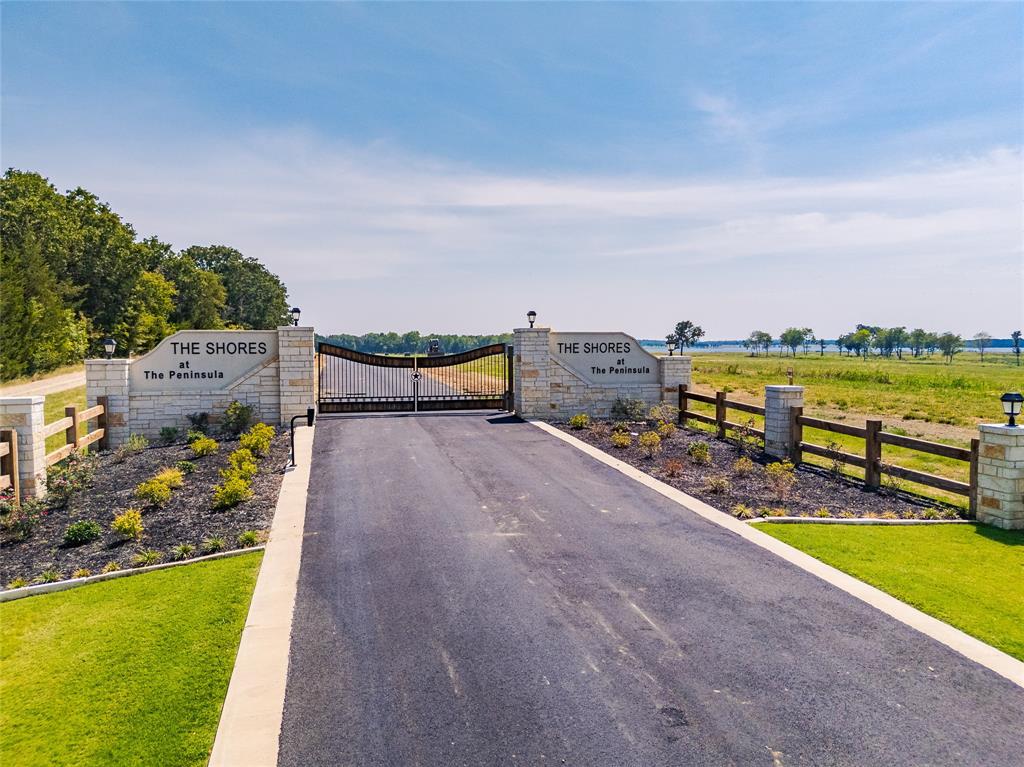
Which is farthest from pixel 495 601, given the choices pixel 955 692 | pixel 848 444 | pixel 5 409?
pixel 848 444

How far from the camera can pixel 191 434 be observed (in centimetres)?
1612

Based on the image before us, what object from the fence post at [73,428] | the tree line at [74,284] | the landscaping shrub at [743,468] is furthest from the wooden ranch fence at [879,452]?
the tree line at [74,284]

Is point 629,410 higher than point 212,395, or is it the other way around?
point 212,395

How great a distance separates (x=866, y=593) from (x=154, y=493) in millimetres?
10929

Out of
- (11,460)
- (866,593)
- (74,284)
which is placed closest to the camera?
(866,593)

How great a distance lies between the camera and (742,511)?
34.1 ft

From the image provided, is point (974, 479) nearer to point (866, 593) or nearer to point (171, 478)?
point (866, 593)

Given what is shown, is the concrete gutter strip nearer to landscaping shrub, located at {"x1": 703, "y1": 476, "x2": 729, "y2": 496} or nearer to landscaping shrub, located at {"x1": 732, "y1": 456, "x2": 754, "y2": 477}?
landscaping shrub, located at {"x1": 703, "y1": 476, "x2": 729, "y2": 496}

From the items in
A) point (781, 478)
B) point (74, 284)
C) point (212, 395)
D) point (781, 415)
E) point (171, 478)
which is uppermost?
point (74, 284)

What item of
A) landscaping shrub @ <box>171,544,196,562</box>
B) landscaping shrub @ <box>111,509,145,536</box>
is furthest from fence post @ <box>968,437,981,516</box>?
landscaping shrub @ <box>111,509,145,536</box>

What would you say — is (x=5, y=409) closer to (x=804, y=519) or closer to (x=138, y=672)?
(x=138, y=672)

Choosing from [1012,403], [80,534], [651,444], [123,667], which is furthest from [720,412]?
[123,667]

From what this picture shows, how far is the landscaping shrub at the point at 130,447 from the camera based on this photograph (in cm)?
1485

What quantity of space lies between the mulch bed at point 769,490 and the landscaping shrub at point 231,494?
787 centimetres
